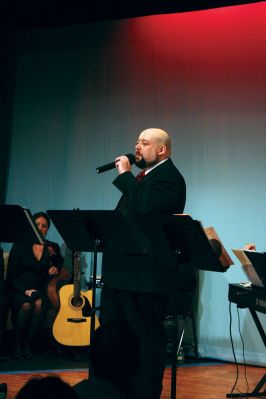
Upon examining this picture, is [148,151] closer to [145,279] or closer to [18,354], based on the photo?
[145,279]

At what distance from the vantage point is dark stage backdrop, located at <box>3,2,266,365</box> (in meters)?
6.02

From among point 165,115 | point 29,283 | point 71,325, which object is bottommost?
point 71,325

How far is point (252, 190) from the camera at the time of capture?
599cm

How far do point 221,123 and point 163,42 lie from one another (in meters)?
1.05

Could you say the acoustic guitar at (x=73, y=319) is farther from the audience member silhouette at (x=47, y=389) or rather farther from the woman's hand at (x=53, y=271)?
the audience member silhouette at (x=47, y=389)

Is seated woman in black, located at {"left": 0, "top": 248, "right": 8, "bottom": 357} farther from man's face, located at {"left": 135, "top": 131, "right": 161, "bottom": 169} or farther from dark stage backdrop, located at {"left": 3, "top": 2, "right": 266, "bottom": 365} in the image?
man's face, located at {"left": 135, "top": 131, "right": 161, "bottom": 169}

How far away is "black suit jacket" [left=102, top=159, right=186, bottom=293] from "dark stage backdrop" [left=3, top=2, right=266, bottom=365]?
263cm

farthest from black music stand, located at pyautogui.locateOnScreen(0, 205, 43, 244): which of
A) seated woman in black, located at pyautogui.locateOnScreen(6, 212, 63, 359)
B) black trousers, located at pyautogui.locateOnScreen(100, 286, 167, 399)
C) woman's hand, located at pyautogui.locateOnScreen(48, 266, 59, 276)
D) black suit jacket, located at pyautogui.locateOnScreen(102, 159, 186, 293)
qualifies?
woman's hand, located at pyautogui.locateOnScreen(48, 266, 59, 276)

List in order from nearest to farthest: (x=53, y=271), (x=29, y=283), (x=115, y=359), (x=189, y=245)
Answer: (x=115, y=359)
(x=189, y=245)
(x=29, y=283)
(x=53, y=271)

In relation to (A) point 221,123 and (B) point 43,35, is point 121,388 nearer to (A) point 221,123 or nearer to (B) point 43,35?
(A) point 221,123

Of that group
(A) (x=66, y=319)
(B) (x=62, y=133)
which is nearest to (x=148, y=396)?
(A) (x=66, y=319)

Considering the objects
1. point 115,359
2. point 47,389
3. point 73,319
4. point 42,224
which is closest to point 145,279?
point 115,359

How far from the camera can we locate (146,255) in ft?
10.8

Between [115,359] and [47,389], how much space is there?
550 mm
